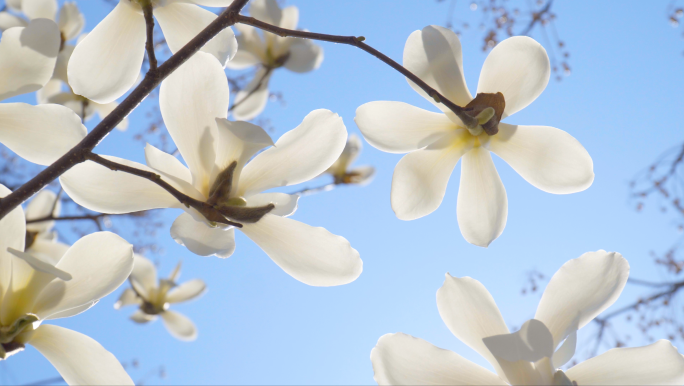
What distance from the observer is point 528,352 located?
1.55 ft

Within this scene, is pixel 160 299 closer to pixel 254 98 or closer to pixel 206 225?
pixel 254 98

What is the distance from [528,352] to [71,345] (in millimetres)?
535

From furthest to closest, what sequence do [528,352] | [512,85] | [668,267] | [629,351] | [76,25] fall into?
[668,267]
[76,25]
[512,85]
[629,351]
[528,352]

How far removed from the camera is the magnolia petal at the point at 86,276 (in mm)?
567

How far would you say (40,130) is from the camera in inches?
22.7

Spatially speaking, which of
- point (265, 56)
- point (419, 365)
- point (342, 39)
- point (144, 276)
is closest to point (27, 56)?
point (342, 39)

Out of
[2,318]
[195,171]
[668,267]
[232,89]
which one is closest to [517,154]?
[195,171]

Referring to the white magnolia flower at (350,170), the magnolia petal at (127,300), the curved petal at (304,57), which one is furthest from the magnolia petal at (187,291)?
the curved petal at (304,57)

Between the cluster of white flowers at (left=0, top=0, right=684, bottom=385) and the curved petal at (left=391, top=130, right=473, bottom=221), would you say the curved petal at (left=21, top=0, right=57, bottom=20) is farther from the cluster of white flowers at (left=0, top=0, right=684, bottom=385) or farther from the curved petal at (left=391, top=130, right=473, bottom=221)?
the curved petal at (left=391, top=130, right=473, bottom=221)

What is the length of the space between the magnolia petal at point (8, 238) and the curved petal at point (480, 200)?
62 cm

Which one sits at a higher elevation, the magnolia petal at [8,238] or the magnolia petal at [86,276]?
the magnolia petal at [8,238]

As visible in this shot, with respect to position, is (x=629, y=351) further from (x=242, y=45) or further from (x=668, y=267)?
(x=668, y=267)

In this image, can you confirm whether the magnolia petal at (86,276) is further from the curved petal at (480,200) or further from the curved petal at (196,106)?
the curved petal at (480,200)

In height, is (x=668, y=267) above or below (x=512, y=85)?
above
